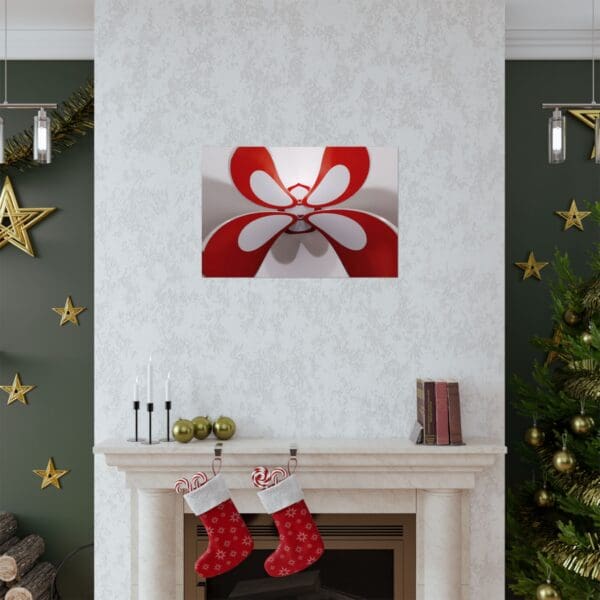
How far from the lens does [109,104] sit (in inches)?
110

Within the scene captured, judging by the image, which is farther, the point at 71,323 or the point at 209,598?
the point at 71,323

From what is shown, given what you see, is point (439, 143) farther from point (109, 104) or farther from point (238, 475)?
point (238, 475)

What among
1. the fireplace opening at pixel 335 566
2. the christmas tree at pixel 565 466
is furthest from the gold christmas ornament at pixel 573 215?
the fireplace opening at pixel 335 566

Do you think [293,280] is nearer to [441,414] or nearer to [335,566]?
[441,414]

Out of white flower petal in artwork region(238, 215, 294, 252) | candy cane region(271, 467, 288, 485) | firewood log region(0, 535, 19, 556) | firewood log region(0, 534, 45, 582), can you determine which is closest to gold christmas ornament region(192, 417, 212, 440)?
candy cane region(271, 467, 288, 485)

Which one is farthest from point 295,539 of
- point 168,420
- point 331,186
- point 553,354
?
point 553,354

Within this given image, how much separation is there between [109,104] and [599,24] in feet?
6.79

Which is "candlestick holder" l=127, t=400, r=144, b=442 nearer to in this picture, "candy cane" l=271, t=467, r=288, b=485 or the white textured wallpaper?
the white textured wallpaper

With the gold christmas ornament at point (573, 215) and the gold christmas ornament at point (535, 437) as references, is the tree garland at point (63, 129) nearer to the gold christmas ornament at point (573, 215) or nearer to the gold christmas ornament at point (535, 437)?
the gold christmas ornament at point (573, 215)

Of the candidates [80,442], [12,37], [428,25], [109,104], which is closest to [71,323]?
[80,442]

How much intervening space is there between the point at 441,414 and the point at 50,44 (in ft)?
7.58

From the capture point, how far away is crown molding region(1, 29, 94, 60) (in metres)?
3.24

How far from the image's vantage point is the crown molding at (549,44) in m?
3.22

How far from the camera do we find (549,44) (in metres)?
3.26
